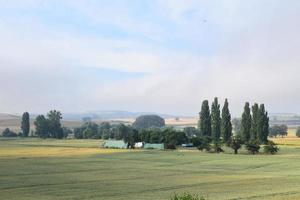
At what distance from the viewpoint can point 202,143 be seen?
141500 millimetres

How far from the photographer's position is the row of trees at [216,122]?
151500 millimetres

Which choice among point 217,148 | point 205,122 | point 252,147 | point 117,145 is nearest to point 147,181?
point 252,147

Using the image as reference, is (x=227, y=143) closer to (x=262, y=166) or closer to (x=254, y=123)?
(x=254, y=123)

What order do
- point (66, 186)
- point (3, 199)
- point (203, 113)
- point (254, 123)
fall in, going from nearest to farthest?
point (3, 199), point (66, 186), point (254, 123), point (203, 113)

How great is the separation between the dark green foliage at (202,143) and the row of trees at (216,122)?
272cm

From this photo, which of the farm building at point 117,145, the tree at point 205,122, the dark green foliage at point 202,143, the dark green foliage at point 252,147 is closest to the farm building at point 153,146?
the farm building at point 117,145

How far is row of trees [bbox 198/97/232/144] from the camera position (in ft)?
497

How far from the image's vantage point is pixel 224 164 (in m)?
91.9

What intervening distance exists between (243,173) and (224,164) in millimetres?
16708

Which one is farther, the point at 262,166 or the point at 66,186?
the point at 262,166

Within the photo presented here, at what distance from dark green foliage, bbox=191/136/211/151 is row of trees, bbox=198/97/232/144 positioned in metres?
2.72

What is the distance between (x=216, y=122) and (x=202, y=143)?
16875 millimetres

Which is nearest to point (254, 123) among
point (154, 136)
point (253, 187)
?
point (154, 136)

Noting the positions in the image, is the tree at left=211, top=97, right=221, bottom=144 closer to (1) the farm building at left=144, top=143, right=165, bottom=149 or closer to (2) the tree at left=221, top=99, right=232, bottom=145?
(2) the tree at left=221, top=99, right=232, bottom=145
